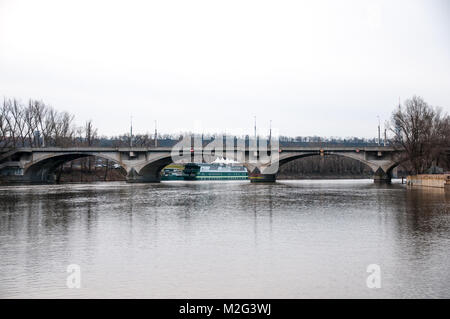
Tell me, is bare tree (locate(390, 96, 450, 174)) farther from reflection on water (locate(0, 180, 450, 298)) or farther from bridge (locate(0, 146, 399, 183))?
reflection on water (locate(0, 180, 450, 298))

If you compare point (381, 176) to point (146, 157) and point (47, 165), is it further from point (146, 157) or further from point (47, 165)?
point (47, 165)

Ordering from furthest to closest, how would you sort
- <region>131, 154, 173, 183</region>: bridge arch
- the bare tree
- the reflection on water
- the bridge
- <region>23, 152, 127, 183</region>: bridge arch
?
1. <region>131, 154, 173, 183</region>: bridge arch
2. <region>23, 152, 127, 183</region>: bridge arch
3. the bridge
4. the bare tree
5. the reflection on water

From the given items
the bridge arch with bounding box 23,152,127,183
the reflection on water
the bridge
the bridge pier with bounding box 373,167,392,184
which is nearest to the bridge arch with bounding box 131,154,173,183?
the bridge

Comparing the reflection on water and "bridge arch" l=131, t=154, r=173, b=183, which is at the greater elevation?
"bridge arch" l=131, t=154, r=173, b=183

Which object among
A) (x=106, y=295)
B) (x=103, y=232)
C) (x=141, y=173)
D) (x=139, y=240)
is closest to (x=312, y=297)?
(x=106, y=295)

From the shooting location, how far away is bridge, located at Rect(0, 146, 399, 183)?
271ft

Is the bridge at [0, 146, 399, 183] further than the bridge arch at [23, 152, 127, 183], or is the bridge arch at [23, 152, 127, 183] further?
the bridge arch at [23, 152, 127, 183]

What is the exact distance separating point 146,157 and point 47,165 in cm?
2101

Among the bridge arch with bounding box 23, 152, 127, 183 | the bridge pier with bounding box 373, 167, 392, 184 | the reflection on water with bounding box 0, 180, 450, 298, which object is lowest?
the reflection on water with bounding box 0, 180, 450, 298

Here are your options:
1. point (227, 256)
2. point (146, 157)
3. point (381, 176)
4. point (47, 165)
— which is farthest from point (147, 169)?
point (227, 256)

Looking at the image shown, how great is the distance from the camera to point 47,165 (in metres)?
91.6

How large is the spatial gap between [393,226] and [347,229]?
2001 millimetres

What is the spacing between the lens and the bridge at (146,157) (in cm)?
8269

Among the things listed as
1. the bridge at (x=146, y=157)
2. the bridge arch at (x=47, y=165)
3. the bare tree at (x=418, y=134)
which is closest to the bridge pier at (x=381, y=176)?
the bridge at (x=146, y=157)
